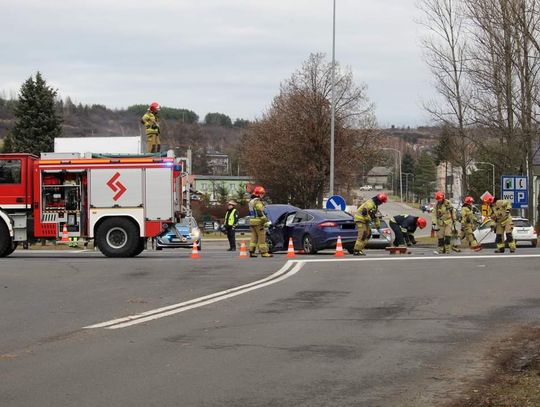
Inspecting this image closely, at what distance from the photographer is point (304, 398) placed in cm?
644

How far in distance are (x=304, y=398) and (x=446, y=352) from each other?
251 cm

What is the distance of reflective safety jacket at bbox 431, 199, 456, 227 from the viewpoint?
22500 mm

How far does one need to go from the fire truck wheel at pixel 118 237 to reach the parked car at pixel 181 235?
0.69 metres

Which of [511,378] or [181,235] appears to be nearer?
[511,378]

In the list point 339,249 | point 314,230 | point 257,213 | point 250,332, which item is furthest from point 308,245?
point 250,332

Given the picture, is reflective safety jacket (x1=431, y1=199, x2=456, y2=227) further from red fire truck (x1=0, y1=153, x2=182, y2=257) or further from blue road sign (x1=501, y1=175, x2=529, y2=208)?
blue road sign (x1=501, y1=175, x2=529, y2=208)

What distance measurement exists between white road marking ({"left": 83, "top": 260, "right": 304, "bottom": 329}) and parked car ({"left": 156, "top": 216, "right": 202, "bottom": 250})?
5.97 m

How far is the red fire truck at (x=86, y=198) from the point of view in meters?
20.6

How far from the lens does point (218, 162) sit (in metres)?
154

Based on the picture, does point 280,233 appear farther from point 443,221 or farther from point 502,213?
point 502,213

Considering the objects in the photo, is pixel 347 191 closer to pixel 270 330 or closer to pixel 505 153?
pixel 505 153

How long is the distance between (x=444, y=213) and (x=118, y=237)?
28.6ft

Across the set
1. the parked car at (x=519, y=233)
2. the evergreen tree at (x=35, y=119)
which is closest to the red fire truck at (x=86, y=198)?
the parked car at (x=519, y=233)

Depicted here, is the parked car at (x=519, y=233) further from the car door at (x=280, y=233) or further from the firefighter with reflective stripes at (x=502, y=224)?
the car door at (x=280, y=233)
